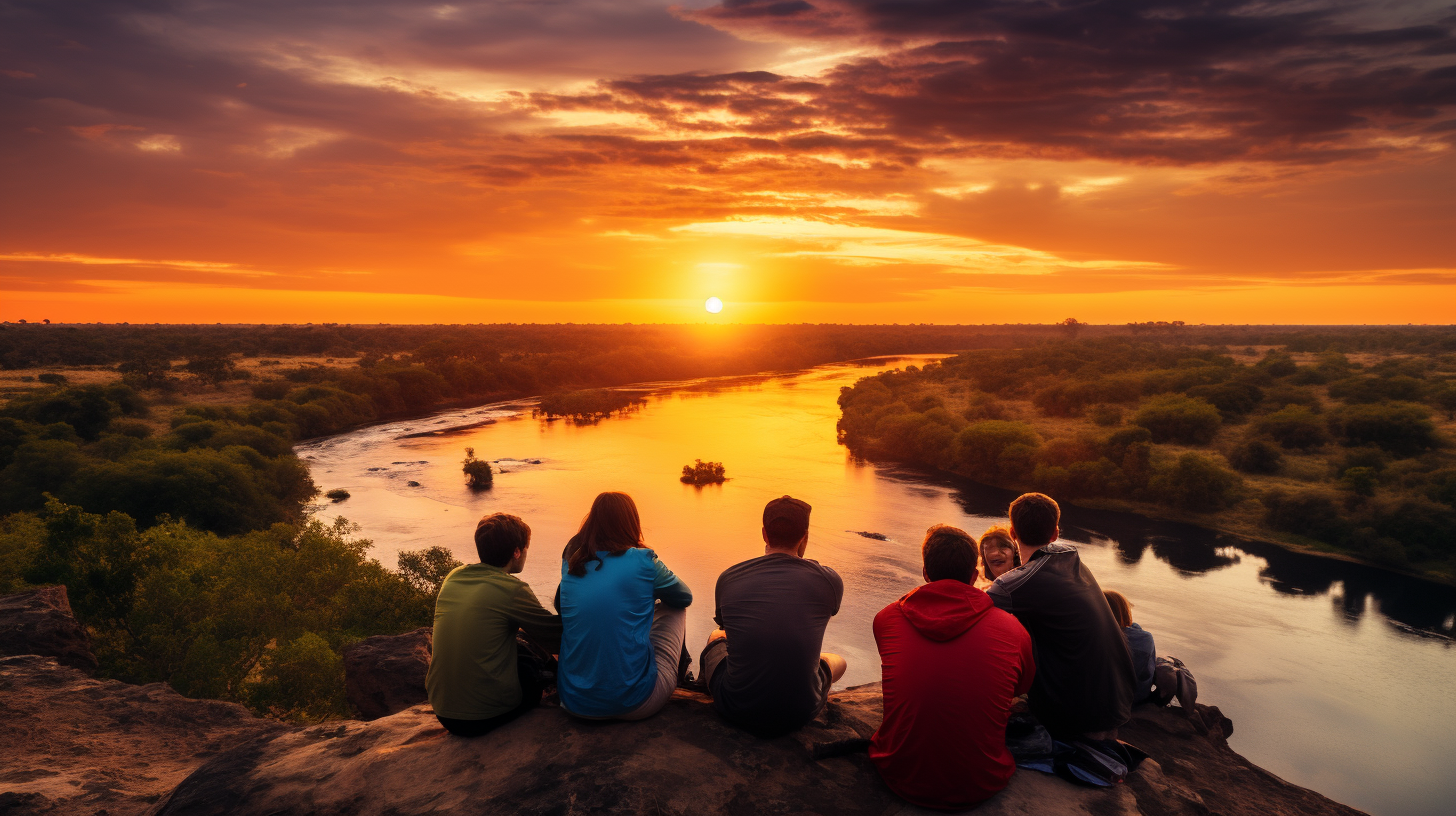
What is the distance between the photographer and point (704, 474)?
44.6 metres

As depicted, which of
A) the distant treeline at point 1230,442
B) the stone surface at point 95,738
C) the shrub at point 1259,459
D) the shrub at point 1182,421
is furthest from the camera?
the shrub at point 1182,421

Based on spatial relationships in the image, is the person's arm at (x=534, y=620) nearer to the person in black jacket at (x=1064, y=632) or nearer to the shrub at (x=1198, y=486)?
the person in black jacket at (x=1064, y=632)

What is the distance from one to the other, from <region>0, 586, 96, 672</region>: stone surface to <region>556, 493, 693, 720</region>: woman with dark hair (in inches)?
Answer: 438

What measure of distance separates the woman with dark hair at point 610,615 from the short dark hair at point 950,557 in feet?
5.95

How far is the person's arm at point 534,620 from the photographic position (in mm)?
5340

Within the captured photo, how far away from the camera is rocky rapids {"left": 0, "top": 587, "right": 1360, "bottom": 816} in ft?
16.1

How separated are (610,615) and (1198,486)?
41.3 meters

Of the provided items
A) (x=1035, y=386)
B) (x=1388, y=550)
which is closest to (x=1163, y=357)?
(x=1035, y=386)

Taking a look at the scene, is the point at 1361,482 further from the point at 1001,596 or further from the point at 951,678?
the point at 951,678

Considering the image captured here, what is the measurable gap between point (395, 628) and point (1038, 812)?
2140 centimetres

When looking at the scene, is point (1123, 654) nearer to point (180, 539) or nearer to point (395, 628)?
point (395, 628)

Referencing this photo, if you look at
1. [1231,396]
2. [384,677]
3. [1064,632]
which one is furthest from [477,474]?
[1231,396]

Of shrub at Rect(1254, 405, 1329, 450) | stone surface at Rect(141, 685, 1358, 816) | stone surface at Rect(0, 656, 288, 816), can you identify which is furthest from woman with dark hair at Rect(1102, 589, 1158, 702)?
shrub at Rect(1254, 405, 1329, 450)

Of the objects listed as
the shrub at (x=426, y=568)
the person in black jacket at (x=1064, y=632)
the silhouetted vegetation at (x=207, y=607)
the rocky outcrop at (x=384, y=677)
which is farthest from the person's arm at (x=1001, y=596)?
the shrub at (x=426, y=568)
